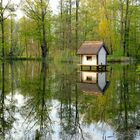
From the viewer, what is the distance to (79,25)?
7231 cm

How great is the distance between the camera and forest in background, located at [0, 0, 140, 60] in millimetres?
65500

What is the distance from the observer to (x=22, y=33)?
244ft

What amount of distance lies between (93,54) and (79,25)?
3327 centimetres

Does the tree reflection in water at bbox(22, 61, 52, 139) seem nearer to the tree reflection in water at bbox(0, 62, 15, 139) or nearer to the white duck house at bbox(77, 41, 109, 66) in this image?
the tree reflection in water at bbox(0, 62, 15, 139)

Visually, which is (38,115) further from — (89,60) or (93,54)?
(89,60)

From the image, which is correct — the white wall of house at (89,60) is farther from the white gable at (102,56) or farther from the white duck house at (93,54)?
the white gable at (102,56)

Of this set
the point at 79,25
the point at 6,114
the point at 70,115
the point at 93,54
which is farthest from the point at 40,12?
the point at 70,115

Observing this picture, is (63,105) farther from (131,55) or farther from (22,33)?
(22,33)

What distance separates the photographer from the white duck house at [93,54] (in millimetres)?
40062

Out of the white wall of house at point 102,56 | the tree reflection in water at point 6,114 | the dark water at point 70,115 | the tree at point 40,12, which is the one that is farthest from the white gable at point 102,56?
the tree at point 40,12

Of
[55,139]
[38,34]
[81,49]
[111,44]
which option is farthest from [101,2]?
[55,139]

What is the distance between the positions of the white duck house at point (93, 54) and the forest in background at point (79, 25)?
59.0 feet

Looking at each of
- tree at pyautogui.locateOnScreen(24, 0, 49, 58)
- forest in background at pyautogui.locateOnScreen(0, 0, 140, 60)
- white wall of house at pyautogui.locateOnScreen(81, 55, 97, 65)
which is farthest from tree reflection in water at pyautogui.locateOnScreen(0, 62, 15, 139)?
tree at pyautogui.locateOnScreen(24, 0, 49, 58)

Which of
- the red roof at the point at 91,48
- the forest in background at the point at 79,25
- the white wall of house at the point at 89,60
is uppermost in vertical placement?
the forest in background at the point at 79,25
